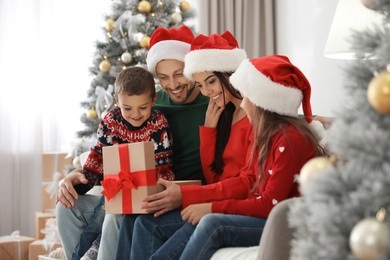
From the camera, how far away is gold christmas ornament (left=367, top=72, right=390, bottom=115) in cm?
108

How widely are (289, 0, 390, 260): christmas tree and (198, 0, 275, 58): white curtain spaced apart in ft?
13.2

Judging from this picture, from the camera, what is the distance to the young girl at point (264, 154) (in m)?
2.01

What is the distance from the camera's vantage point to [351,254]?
1.09m

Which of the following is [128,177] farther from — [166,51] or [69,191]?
[166,51]

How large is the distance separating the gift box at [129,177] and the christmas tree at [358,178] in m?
1.19

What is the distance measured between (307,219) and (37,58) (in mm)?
4134

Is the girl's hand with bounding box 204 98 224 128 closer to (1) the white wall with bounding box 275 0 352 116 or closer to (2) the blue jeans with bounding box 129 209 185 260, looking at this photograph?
(2) the blue jeans with bounding box 129 209 185 260

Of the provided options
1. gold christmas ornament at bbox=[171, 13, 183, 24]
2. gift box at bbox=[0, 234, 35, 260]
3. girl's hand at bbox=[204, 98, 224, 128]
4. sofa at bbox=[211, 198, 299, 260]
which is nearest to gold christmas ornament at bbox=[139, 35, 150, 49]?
gold christmas ornament at bbox=[171, 13, 183, 24]

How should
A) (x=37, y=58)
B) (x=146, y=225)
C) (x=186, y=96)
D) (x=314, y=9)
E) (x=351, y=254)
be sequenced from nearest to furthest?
(x=351, y=254), (x=146, y=225), (x=186, y=96), (x=314, y=9), (x=37, y=58)

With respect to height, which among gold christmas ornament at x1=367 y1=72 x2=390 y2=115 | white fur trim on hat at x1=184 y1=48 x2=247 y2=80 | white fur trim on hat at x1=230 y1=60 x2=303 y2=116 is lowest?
gold christmas ornament at x1=367 y1=72 x2=390 y2=115

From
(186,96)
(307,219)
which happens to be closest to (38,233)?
(186,96)

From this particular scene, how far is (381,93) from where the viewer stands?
42.5 inches

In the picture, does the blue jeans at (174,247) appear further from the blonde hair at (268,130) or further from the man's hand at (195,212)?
the blonde hair at (268,130)

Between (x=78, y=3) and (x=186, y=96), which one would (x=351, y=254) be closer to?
(x=186, y=96)
